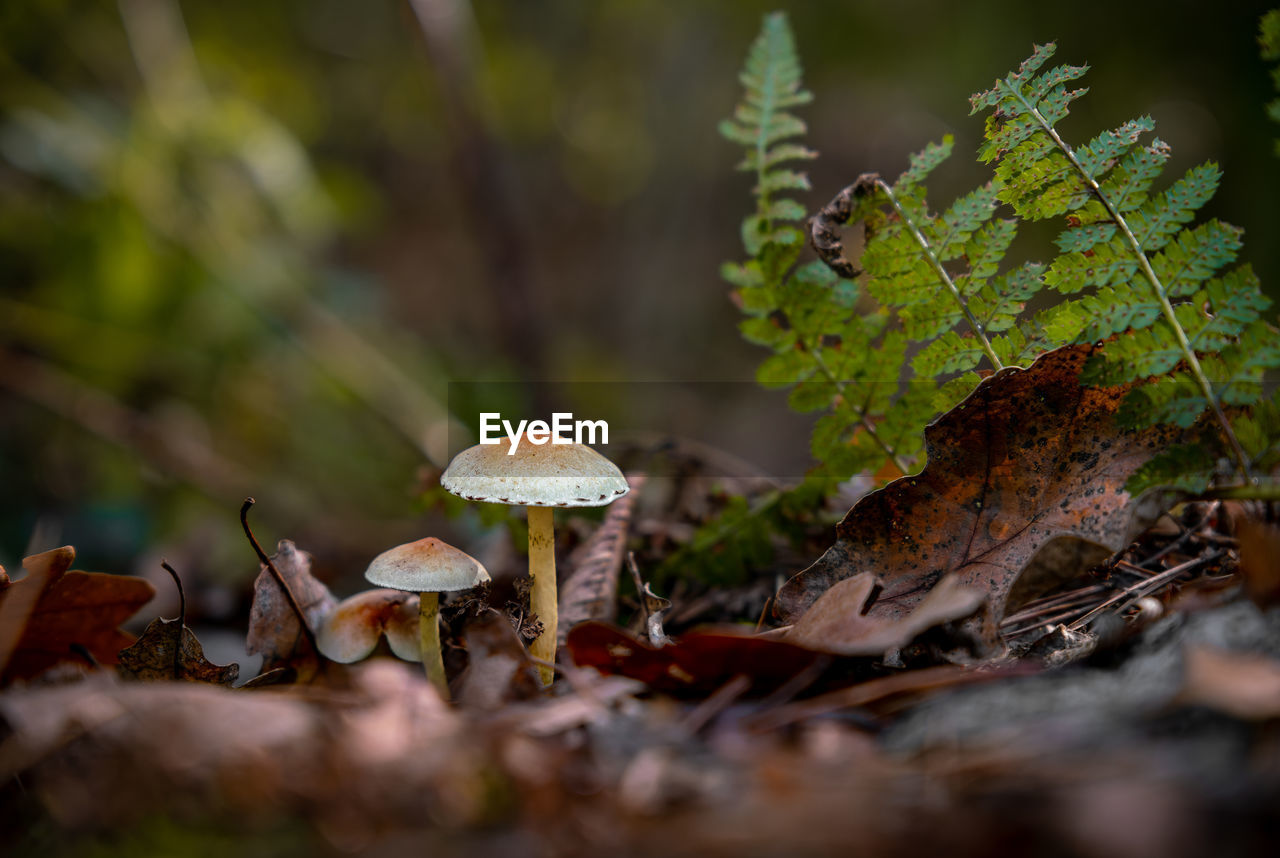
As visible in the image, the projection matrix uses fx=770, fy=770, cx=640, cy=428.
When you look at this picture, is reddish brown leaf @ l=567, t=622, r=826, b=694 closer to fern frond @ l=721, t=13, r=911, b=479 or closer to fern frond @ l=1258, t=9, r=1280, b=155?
fern frond @ l=721, t=13, r=911, b=479

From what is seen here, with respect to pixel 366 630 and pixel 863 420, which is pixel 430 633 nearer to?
pixel 366 630

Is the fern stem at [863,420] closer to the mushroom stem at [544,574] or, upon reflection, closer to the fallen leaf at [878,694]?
the mushroom stem at [544,574]

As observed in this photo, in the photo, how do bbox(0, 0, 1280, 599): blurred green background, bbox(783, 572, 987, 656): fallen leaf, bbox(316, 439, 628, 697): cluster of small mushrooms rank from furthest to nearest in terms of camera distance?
bbox(0, 0, 1280, 599): blurred green background
bbox(316, 439, 628, 697): cluster of small mushrooms
bbox(783, 572, 987, 656): fallen leaf

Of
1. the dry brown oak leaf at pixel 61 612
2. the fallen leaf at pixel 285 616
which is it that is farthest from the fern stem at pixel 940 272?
the dry brown oak leaf at pixel 61 612

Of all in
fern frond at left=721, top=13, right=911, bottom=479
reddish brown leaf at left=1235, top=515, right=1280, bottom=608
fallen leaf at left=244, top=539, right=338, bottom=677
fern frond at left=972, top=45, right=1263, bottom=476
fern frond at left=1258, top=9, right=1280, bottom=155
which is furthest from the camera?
fern frond at left=721, top=13, right=911, bottom=479

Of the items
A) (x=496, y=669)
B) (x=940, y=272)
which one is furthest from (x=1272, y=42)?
(x=496, y=669)

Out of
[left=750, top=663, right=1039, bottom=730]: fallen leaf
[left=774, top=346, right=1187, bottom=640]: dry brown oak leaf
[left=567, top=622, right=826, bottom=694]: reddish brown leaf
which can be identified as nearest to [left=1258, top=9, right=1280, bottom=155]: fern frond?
[left=774, top=346, right=1187, bottom=640]: dry brown oak leaf
